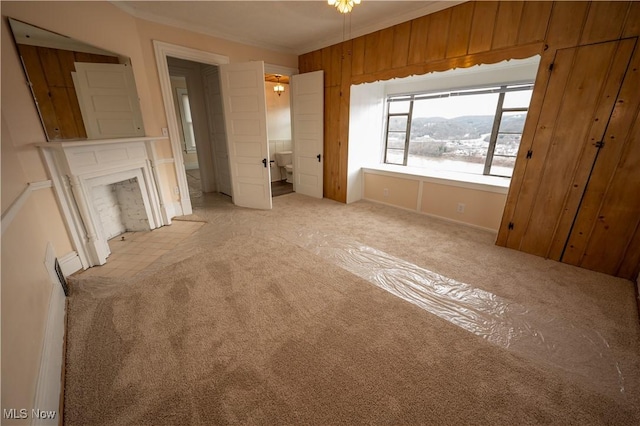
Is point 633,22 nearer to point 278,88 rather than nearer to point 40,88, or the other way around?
point 40,88

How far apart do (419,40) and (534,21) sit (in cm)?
111

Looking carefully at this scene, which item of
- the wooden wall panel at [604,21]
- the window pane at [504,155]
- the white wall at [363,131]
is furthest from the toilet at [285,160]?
the wooden wall panel at [604,21]

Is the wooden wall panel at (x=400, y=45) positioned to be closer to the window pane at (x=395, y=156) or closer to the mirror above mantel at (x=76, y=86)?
the window pane at (x=395, y=156)

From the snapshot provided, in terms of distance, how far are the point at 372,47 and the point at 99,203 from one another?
13.4ft

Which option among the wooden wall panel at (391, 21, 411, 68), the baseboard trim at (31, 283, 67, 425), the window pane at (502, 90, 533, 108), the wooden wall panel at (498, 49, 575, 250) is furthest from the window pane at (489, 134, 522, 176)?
the baseboard trim at (31, 283, 67, 425)

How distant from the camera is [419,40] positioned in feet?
9.71

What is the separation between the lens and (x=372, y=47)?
135 inches

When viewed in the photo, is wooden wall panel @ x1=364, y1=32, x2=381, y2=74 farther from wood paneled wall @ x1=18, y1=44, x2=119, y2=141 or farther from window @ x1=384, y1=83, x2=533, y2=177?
wood paneled wall @ x1=18, y1=44, x2=119, y2=141

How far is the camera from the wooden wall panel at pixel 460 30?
257 centimetres

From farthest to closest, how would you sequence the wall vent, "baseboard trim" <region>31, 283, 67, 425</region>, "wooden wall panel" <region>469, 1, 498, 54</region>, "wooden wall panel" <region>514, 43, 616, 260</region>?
"wooden wall panel" <region>469, 1, 498, 54</region> → "wooden wall panel" <region>514, 43, 616, 260</region> → the wall vent → "baseboard trim" <region>31, 283, 67, 425</region>

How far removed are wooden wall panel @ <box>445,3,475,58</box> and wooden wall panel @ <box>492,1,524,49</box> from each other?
Answer: 0.26m

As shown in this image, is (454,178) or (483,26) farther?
(454,178)

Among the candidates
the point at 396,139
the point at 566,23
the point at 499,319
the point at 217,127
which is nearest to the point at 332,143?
the point at 396,139

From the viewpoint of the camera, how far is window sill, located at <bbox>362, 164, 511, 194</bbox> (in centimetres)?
312
